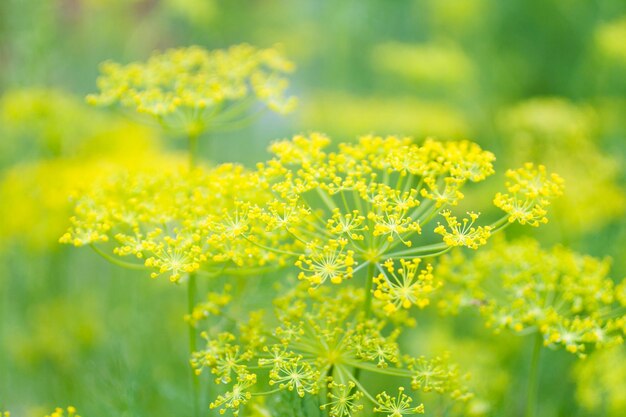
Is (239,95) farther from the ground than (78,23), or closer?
closer

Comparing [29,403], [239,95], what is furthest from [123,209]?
[29,403]

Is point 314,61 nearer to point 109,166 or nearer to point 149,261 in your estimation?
point 109,166

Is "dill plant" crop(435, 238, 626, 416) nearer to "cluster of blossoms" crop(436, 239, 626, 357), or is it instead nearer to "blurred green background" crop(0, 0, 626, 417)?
"cluster of blossoms" crop(436, 239, 626, 357)

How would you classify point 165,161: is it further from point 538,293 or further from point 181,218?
point 538,293

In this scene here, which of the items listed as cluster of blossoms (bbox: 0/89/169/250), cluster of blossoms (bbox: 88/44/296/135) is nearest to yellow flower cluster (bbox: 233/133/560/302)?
cluster of blossoms (bbox: 88/44/296/135)

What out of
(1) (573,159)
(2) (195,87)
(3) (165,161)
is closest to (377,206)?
(2) (195,87)

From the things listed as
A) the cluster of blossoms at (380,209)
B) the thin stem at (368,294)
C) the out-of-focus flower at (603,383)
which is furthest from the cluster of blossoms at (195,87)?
the out-of-focus flower at (603,383)
